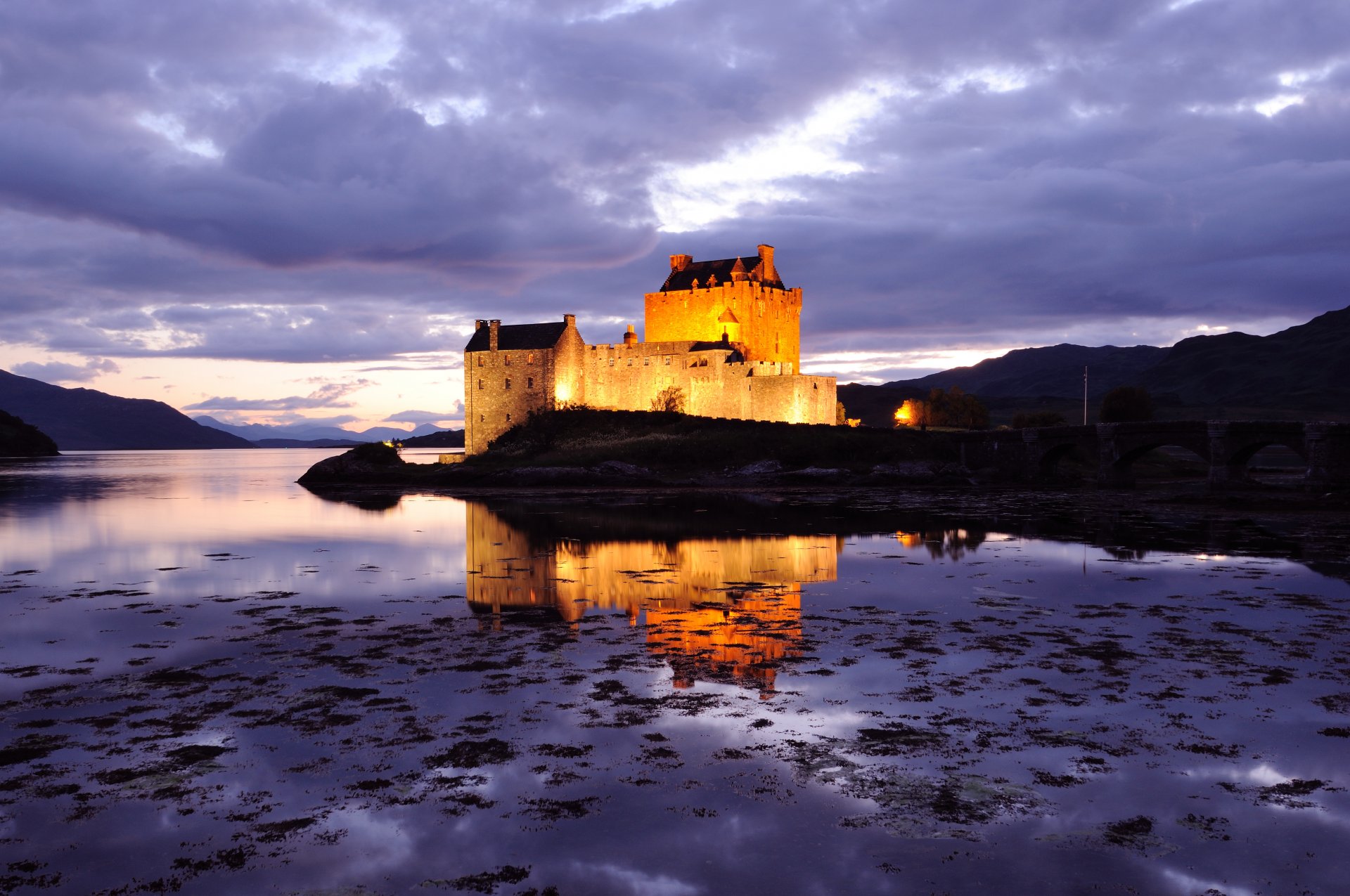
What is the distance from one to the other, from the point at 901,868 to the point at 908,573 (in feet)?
52.0

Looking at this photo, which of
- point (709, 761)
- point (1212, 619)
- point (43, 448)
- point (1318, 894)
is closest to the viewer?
point (1318, 894)

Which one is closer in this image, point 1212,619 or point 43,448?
point 1212,619

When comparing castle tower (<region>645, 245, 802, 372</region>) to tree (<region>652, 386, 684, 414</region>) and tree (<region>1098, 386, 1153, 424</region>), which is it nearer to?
tree (<region>652, 386, 684, 414</region>)

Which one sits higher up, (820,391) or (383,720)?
(820,391)

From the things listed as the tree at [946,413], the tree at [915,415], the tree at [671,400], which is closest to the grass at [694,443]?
the tree at [671,400]

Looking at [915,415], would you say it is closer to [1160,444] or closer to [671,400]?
[671,400]

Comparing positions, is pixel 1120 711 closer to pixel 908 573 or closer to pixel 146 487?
pixel 908 573

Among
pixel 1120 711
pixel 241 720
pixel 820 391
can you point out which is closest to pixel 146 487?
pixel 820 391

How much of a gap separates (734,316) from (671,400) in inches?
433

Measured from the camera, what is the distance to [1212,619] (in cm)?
1647

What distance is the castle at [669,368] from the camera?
74000mm

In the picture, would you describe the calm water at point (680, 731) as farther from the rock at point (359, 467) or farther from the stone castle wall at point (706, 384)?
the stone castle wall at point (706, 384)

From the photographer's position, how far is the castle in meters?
74.0

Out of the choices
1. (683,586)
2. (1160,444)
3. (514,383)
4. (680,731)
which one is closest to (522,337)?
(514,383)
